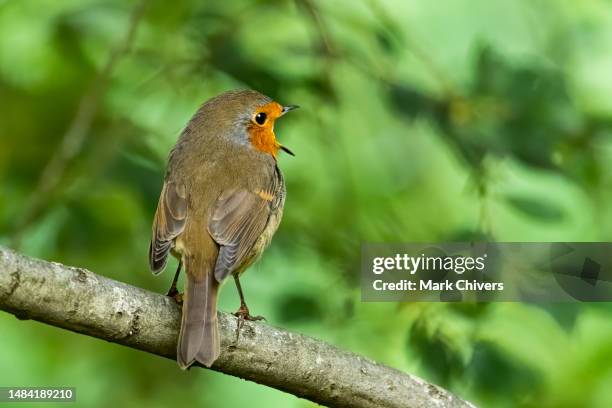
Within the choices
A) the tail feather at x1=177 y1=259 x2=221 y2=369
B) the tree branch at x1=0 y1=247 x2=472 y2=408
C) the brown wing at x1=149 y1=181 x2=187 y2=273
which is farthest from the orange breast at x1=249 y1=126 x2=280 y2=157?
the tree branch at x1=0 y1=247 x2=472 y2=408

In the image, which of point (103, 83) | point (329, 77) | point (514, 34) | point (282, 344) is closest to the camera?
point (282, 344)

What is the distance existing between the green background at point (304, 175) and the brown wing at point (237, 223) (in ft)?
1.92

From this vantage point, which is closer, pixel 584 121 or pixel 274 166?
pixel 274 166

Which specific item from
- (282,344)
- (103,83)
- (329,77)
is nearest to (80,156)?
(103,83)

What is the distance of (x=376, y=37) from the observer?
17.8 feet

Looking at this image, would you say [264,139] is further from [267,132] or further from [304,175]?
[304,175]

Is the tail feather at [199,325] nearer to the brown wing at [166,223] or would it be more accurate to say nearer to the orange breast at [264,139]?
the brown wing at [166,223]

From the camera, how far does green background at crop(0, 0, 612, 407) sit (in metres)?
4.74

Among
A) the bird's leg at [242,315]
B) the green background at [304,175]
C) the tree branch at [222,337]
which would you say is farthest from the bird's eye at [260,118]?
the tree branch at [222,337]

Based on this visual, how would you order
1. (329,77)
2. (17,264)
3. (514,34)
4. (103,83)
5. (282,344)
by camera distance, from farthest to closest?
(514,34) → (329,77) → (103,83) → (282,344) → (17,264)

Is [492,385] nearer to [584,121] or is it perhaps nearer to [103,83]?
[584,121]

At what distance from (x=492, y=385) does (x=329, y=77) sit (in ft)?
6.69

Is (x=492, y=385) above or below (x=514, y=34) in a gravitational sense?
below

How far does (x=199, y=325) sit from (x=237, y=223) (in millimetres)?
913
